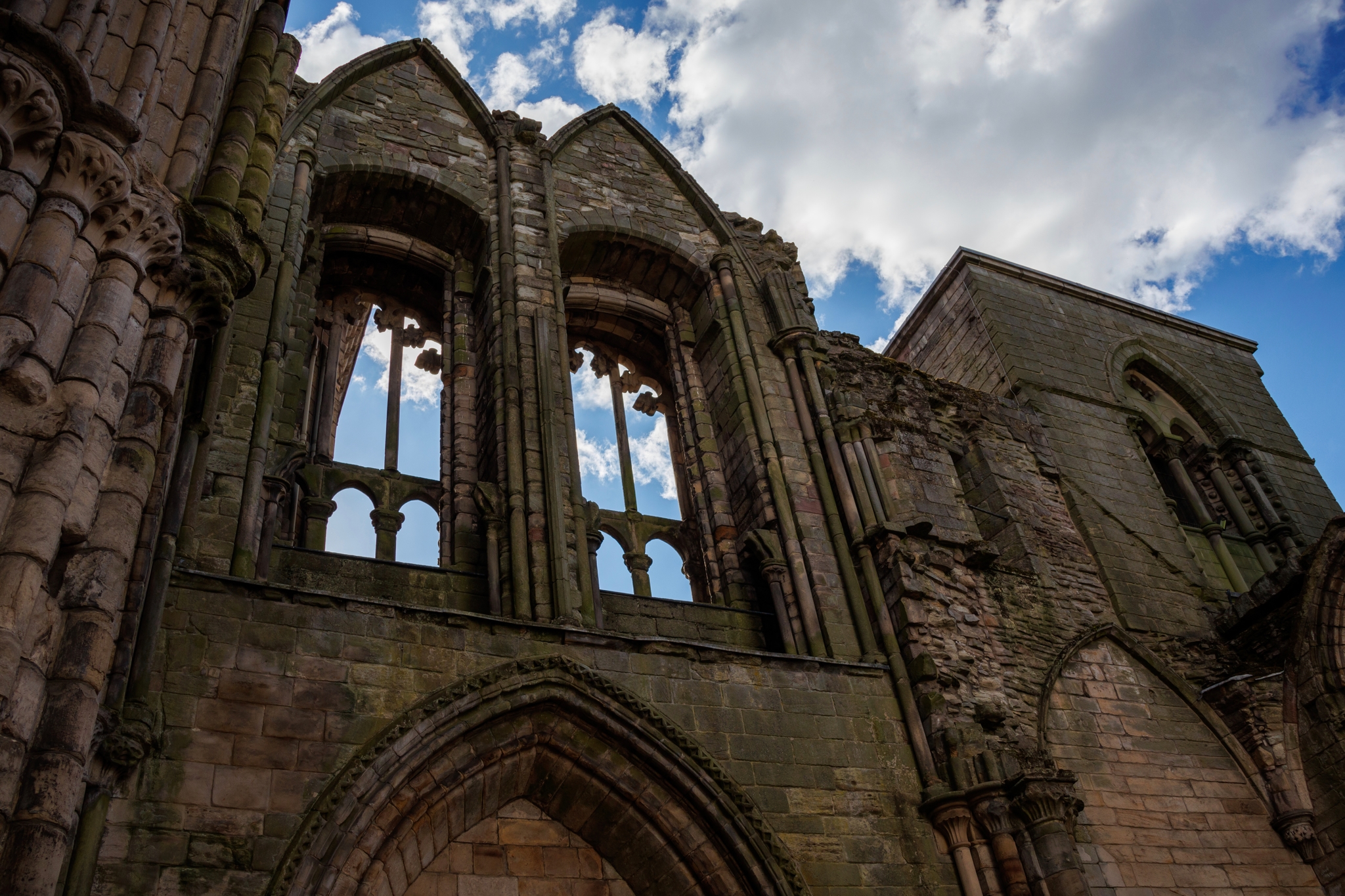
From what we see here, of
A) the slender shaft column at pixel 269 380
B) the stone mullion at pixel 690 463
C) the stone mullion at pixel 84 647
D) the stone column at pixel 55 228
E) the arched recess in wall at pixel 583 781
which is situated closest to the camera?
the stone mullion at pixel 84 647

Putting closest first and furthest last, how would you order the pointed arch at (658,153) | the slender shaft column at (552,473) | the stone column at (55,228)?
the stone column at (55,228), the slender shaft column at (552,473), the pointed arch at (658,153)

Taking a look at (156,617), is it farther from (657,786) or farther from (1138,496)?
(1138,496)

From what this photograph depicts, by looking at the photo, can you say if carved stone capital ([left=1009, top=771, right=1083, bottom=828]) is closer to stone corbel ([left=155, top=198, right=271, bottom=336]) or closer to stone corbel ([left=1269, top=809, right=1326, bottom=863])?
stone corbel ([left=1269, top=809, right=1326, bottom=863])

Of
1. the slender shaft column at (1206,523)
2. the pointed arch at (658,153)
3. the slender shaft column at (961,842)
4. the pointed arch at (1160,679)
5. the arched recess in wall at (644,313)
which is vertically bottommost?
the slender shaft column at (961,842)

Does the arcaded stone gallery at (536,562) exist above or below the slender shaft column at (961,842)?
above

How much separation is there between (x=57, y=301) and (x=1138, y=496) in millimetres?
10964

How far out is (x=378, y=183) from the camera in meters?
10.5

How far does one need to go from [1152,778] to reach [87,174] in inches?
334

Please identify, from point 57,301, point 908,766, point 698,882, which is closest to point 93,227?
point 57,301

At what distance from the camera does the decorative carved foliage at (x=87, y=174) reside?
458 centimetres

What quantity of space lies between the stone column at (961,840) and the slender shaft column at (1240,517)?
24.4ft

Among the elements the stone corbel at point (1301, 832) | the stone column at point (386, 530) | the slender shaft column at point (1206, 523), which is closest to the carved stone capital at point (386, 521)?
the stone column at point (386, 530)

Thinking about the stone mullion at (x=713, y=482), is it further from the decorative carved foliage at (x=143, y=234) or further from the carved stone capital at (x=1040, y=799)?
the decorative carved foliage at (x=143, y=234)

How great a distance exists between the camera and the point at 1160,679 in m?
10.1
